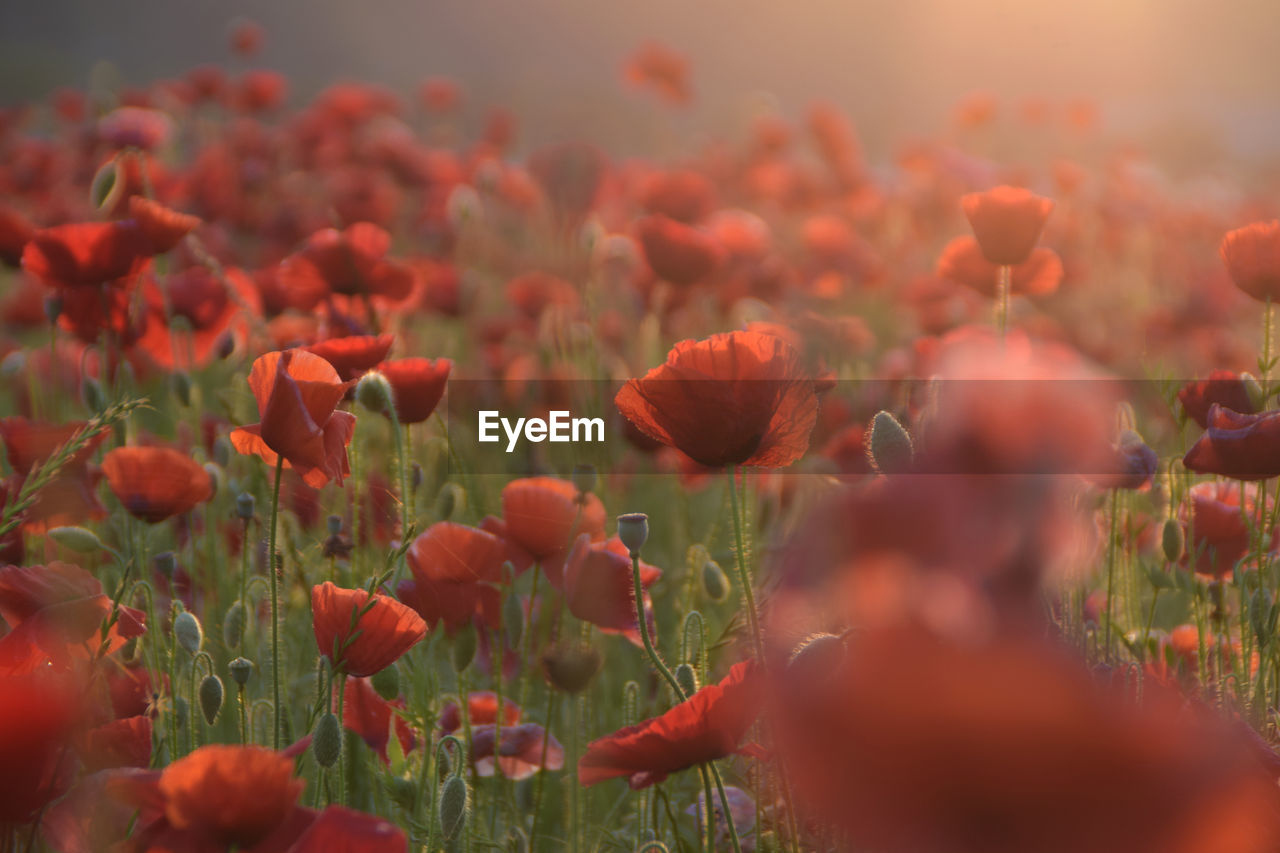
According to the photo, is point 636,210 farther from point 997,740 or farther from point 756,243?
point 997,740

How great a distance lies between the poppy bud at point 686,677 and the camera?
1035 mm

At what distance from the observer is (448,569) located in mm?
1226

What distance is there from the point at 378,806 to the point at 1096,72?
13484 millimetres

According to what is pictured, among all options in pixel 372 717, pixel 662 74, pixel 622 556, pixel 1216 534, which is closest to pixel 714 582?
pixel 622 556

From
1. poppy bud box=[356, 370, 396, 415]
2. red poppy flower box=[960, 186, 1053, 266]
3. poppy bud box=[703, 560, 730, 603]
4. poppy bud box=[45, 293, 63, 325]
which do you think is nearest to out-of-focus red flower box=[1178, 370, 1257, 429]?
red poppy flower box=[960, 186, 1053, 266]

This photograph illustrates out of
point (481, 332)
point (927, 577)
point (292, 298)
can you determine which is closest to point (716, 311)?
point (481, 332)

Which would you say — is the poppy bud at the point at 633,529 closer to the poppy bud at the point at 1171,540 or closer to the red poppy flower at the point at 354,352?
the red poppy flower at the point at 354,352

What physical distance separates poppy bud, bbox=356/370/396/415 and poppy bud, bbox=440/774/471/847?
431mm

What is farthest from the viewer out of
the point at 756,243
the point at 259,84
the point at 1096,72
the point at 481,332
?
the point at 1096,72

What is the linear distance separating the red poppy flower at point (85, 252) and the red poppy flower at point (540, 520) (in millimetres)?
749

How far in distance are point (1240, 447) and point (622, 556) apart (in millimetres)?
636

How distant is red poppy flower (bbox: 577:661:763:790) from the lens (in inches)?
33.4

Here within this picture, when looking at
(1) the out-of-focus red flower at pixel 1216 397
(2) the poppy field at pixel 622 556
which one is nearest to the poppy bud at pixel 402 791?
(2) the poppy field at pixel 622 556

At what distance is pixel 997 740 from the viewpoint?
385mm
